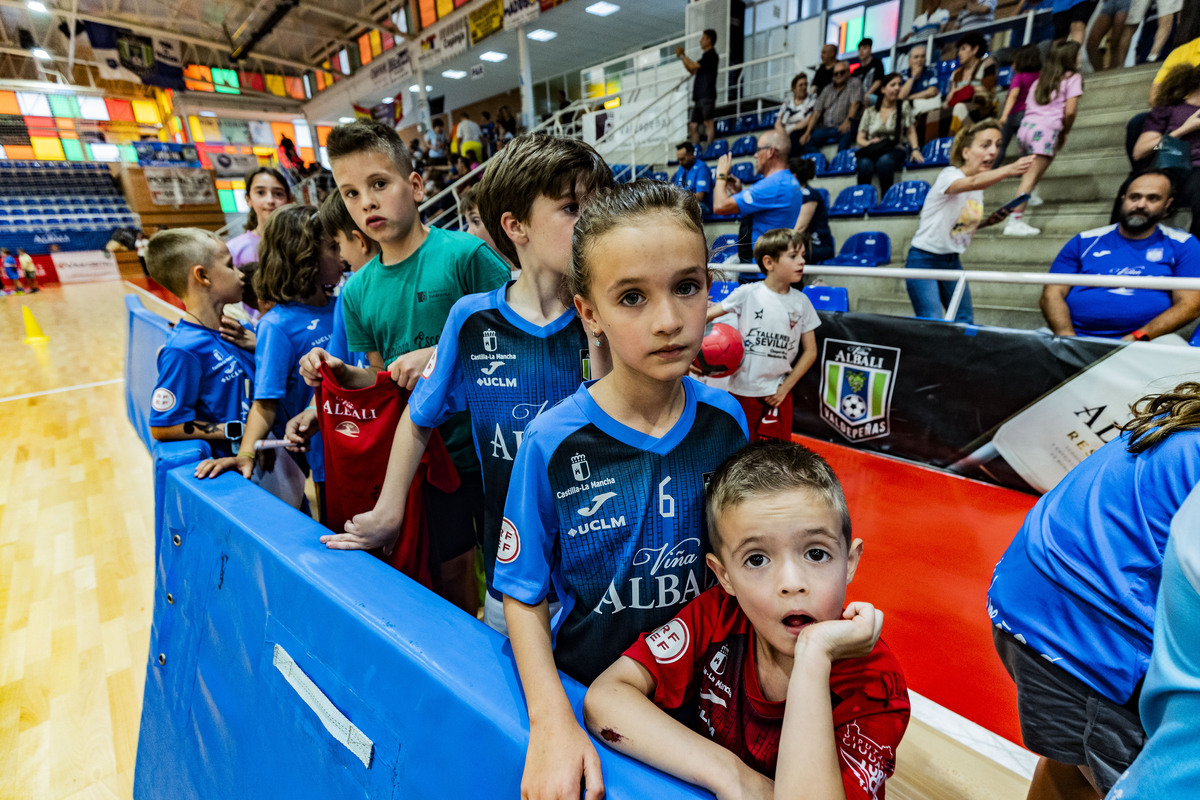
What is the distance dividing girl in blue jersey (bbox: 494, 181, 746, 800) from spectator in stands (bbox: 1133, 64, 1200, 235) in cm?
481

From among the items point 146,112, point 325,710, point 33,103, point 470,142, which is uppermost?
point 33,103

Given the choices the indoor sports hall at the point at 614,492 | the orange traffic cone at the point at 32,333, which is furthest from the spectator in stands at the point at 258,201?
the orange traffic cone at the point at 32,333

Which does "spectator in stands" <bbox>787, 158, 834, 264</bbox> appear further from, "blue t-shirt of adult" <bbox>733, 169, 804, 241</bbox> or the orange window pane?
the orange window pane

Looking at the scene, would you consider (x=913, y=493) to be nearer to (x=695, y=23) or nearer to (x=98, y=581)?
(x=98, y=581)

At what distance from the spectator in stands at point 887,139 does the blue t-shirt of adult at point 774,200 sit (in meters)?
3.35

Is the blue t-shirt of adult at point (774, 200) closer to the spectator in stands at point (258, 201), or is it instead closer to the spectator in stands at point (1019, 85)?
the spectator in stands at point (258, 201)

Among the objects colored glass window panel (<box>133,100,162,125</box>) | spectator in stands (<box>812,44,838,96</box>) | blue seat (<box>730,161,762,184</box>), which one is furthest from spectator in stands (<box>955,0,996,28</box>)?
colored glass window panel (<box>133,100,162,125</box>)

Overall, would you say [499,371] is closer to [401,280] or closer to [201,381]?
[401,280]

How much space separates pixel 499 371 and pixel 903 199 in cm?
639

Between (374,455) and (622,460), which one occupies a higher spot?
(622,460)

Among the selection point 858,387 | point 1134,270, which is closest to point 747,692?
point 858,387

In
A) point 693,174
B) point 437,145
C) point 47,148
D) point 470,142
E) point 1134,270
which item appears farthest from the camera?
point 47,148

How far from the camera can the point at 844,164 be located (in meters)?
7.25

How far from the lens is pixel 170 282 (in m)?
2.02
